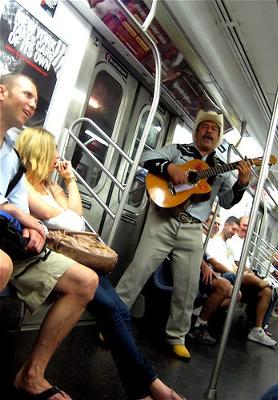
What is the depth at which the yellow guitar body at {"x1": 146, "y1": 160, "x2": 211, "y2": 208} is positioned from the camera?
9.73 ft

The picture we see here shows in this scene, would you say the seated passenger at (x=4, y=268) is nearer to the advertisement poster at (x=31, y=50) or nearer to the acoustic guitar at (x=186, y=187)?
the advertisement poster at (x=31, y=50)

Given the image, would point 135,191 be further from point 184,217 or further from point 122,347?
point 122,347

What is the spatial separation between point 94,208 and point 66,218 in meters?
1.62

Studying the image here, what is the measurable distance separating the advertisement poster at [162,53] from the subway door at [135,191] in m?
0.33

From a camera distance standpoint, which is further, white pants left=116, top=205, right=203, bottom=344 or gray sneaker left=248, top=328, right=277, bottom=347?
gray sneaker left=248, top=328, right=277, bottom=347

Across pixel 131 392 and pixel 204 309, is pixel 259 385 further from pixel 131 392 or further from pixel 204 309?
pixel 131 392

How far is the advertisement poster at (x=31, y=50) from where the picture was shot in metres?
2.45

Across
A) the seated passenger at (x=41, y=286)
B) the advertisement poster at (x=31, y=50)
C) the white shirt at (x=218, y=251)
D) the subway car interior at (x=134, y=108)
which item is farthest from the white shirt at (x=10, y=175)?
the white shirt at (x=218, y=251)

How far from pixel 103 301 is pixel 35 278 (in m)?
0.40

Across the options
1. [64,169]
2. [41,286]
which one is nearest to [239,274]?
[41,286]

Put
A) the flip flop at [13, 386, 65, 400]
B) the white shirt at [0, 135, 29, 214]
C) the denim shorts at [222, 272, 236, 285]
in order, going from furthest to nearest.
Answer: the denim shorts at [222, 272, 236, 285]
the white shirt at [0, 135, 29, 214]
the flip flop at [13, 386, 65, 400]

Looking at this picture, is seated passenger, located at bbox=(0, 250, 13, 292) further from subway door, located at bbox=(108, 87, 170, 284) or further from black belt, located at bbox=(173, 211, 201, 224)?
subway door, located at bbox=(108, 87, 170, 284)

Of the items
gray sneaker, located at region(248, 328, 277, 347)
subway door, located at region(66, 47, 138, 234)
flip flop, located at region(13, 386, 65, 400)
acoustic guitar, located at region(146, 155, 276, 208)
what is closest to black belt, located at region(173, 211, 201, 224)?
acoustic guitar, located at region(146, 155, 276, 208)

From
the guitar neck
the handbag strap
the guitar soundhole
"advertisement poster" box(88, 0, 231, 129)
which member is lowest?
the handbag strap
